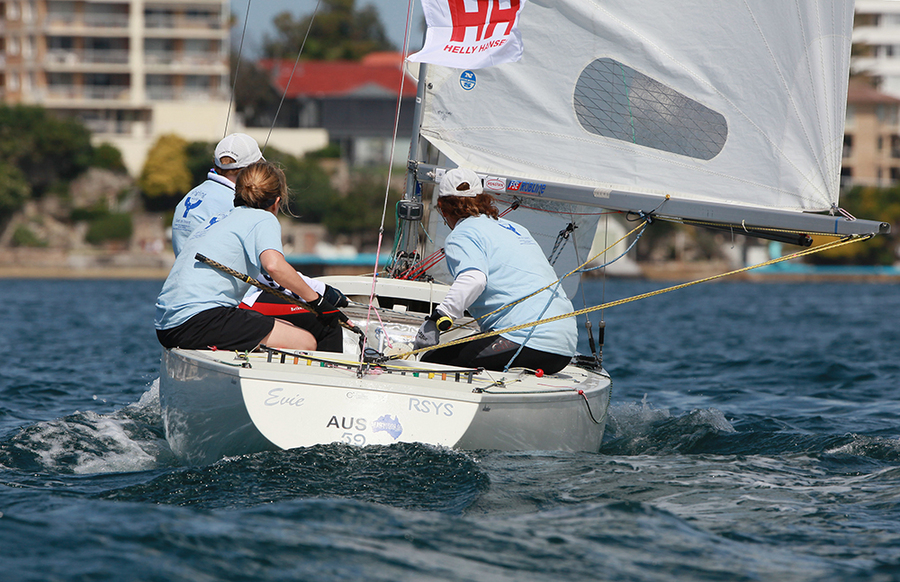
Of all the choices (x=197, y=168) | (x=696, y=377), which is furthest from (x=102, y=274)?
(x=696, y=377)

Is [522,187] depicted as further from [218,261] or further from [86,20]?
[86,20]

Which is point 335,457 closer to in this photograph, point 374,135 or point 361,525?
point 361,525

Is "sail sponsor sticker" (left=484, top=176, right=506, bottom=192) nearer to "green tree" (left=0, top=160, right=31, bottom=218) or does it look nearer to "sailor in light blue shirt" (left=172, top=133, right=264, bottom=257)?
"sailor in light blue shirt" (left=172, top=133, right=264, bottom=257)

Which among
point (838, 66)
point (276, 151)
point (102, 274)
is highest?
point (276, 151)

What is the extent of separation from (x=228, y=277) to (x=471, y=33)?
191 cm

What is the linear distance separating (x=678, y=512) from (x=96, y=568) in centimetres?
211

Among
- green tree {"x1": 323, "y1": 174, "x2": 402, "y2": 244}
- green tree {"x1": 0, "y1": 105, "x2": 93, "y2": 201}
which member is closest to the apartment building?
green tree {"x1": 0, "y1": 105, "x2": 93, "y2": 201}

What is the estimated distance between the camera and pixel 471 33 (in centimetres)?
564

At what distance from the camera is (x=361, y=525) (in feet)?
11.6

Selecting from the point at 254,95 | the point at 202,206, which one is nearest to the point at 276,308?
the point at 202,206

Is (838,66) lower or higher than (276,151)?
lower

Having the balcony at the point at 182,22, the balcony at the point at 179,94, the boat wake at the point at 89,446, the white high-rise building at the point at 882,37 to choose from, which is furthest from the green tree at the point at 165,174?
the white high-rise building at the point at 882,37

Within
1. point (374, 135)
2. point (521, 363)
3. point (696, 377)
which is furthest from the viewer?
point (374, 135)

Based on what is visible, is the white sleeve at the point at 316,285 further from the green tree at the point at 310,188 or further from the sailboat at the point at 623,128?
the green tree at the point at 310,188
